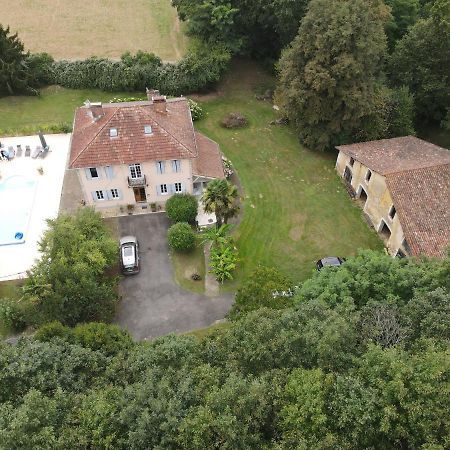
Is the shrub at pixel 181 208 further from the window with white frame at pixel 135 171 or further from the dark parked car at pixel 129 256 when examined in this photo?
the dark parked car at pixel 129 256

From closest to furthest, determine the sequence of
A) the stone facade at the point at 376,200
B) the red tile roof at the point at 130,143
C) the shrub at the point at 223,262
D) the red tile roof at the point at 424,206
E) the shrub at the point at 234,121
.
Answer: the red tile roof at the point at 424,206
the shrub at the point at 223,262
the stone facade at the point at 376,200
the red tile roof at the point at 130,143
the shrub at the point at 234,121

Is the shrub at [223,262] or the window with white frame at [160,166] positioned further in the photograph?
the window with white frame at [160,166]

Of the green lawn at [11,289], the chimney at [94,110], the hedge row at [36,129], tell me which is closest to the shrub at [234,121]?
the chimney at [94,110]

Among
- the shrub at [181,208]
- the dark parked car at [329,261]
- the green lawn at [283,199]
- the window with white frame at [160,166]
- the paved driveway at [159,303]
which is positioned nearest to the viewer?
the paved driveway at [159,303]

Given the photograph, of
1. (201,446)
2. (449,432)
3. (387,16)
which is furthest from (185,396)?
(387,16)

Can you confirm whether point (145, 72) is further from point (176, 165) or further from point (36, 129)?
point (176, 165)

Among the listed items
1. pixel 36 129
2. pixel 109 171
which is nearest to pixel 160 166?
pixel 109 171
